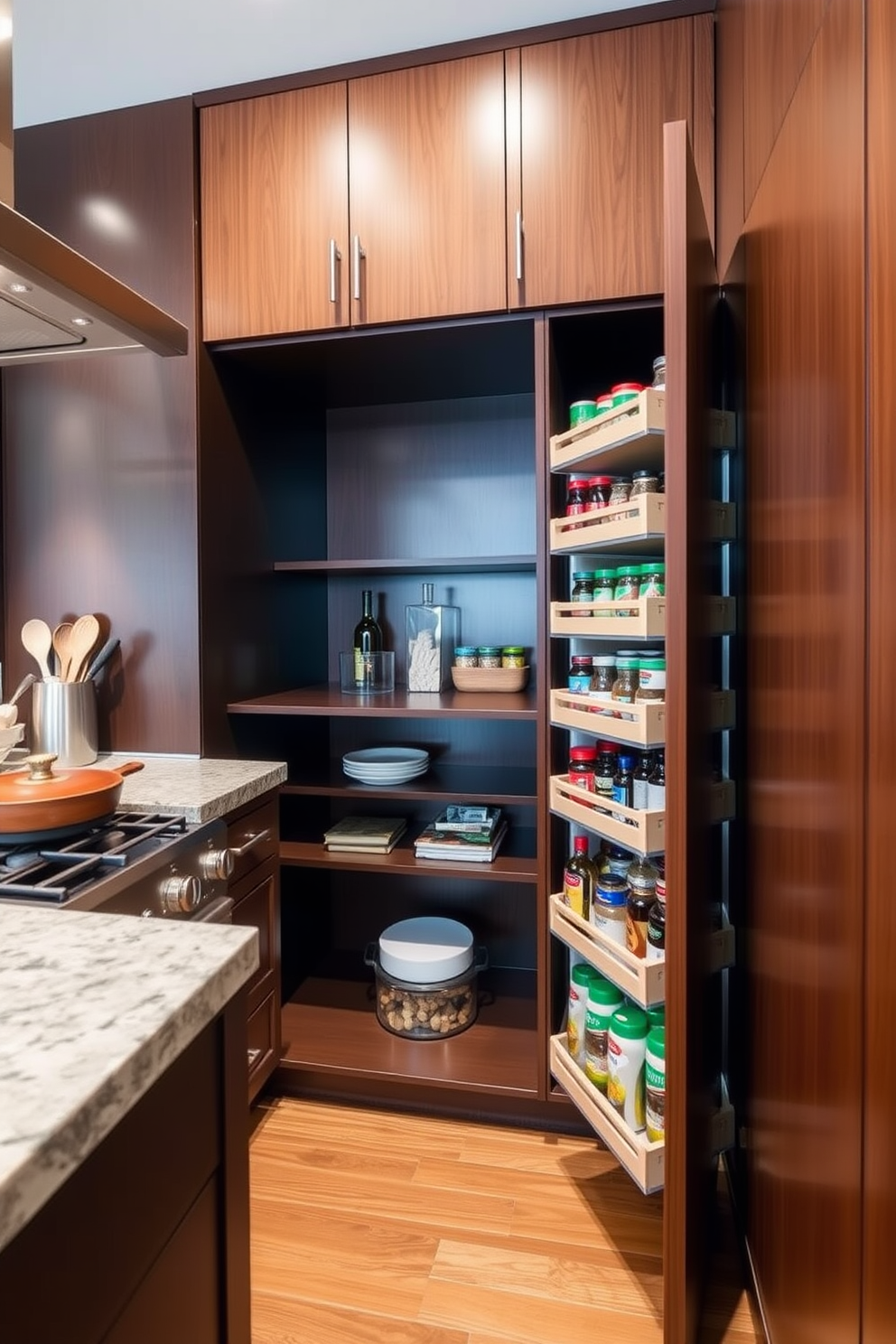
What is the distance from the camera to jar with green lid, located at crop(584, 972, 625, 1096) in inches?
59.2

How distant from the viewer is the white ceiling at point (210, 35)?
150 centimetres

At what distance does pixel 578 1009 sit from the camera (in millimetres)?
1592

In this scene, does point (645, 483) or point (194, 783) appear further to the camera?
point (194, 783)

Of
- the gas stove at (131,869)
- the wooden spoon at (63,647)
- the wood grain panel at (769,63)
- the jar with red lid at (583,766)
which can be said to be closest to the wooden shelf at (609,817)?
the jar with red lid at (583,766)

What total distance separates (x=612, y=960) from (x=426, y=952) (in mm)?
653

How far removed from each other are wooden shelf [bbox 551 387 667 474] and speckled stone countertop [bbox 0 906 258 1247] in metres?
1.02

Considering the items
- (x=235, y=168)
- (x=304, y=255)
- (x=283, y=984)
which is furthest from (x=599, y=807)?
(x=235, y=168)

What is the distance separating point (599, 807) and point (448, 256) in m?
1.24

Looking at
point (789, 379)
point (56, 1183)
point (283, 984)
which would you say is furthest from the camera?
point (283, 984)

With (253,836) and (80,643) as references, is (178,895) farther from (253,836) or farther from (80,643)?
(80,643)

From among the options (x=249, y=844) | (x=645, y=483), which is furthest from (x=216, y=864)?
(x=645, y=483)

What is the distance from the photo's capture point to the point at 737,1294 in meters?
1.34

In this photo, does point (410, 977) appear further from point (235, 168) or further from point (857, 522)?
point (235, 168)

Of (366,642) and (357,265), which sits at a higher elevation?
(357,265)
